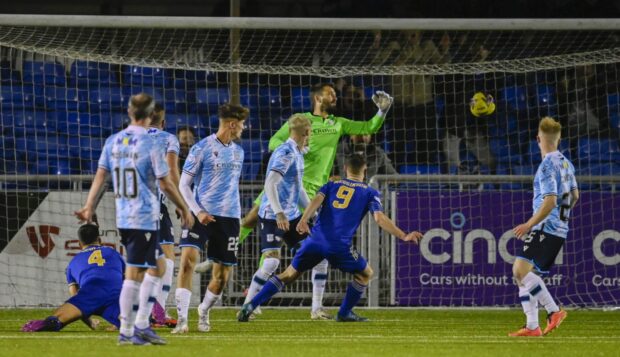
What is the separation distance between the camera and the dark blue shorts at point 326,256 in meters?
11.7

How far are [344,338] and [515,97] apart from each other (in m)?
9.00

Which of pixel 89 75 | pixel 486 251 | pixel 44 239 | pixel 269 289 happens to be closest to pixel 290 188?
pixel 269 289

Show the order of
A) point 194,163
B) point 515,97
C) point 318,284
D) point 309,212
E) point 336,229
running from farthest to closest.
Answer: point 515,97
point 318,284
point 336,229
point 309,212
point 194,163

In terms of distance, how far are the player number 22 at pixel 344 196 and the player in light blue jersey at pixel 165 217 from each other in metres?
1.69

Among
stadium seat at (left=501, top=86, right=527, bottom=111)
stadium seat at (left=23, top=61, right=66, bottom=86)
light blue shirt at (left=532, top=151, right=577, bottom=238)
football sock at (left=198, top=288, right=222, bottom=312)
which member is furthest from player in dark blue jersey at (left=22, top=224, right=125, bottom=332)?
stadium seat at (left=501, top=86, right=527, bottom=111)

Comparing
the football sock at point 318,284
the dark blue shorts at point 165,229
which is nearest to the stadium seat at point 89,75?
the football sock at point 318,284

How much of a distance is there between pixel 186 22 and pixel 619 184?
6.02m

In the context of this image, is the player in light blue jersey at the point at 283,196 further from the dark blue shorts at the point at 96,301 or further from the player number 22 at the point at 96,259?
the dark blue shorts at the point at 96,301

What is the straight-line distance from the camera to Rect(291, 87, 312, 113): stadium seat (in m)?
17.8

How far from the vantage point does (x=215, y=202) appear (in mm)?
10812

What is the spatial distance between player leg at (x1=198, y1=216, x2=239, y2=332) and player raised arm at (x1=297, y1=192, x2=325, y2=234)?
898 mm

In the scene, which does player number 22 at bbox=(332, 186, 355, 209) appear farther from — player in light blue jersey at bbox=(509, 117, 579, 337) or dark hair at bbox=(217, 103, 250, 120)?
player in light blue jersey at bbox=(509, 117, 579, 337)

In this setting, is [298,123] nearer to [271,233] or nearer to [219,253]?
[271,233]

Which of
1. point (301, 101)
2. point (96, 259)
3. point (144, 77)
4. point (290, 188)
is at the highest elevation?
point (144, 77)
